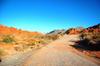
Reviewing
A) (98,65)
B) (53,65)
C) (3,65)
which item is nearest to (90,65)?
(98,65)

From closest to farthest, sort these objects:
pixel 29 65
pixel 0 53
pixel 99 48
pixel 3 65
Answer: pixel 29 65 < pixel 3 65 < pixel 0 53 < pixel 99 48

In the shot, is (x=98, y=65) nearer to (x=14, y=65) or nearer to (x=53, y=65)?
(x=53, y=65)

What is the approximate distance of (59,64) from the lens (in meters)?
11.1

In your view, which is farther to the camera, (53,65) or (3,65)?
(3,65)

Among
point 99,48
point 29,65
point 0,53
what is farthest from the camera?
point 99,48

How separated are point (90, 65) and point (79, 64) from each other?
75cm

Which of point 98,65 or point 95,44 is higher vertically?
point 95,44

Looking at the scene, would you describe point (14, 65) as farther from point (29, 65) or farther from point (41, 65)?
point (41, 65)

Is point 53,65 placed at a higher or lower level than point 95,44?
lower

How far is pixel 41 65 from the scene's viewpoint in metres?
10.8

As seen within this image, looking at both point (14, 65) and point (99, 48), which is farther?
point (99, 48)

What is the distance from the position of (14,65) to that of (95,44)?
12.4 m

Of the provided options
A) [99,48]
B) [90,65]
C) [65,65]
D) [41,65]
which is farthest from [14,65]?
[99,48]

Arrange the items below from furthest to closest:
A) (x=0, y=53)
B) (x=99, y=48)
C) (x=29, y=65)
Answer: (x=99, y=48) < (x=0, y=53) < (x=29, y=65)
